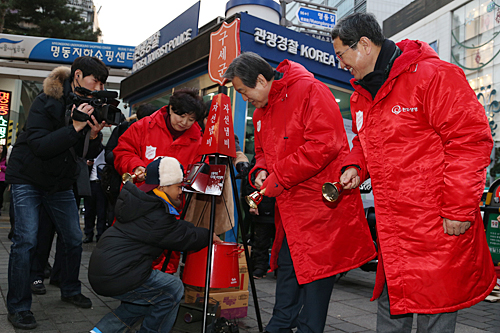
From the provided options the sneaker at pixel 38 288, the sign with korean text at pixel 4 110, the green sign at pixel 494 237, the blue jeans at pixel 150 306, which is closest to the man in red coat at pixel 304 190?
the blue jeans at pixel 150 306

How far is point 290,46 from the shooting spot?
20.6 feet

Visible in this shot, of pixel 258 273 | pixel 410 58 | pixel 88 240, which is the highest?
pixel 410 58

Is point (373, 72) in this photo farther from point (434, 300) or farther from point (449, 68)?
point (434, 300)

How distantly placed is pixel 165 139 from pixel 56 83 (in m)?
0.94

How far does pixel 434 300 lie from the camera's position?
5.79ft

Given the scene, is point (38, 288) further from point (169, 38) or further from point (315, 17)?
point (315, 17)

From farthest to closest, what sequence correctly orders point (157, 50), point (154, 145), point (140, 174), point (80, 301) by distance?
point (157, 50)
point (80, 301)
point (154, 145)
point (140, 174)

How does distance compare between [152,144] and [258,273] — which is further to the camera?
[258,273]

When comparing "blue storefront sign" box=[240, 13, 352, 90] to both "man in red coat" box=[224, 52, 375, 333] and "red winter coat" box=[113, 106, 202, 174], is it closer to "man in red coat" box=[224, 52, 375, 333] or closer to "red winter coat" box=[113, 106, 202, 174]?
"red winter coat" box=[113, 106, 202, 174]

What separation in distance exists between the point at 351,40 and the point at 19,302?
2.84m

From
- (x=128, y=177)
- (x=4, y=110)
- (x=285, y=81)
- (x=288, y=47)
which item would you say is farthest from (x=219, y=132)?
(x=4, y=110)

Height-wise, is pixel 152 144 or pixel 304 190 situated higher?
pixel 152 144

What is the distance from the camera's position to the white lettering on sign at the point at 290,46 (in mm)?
5961

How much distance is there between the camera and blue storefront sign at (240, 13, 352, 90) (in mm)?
5852
